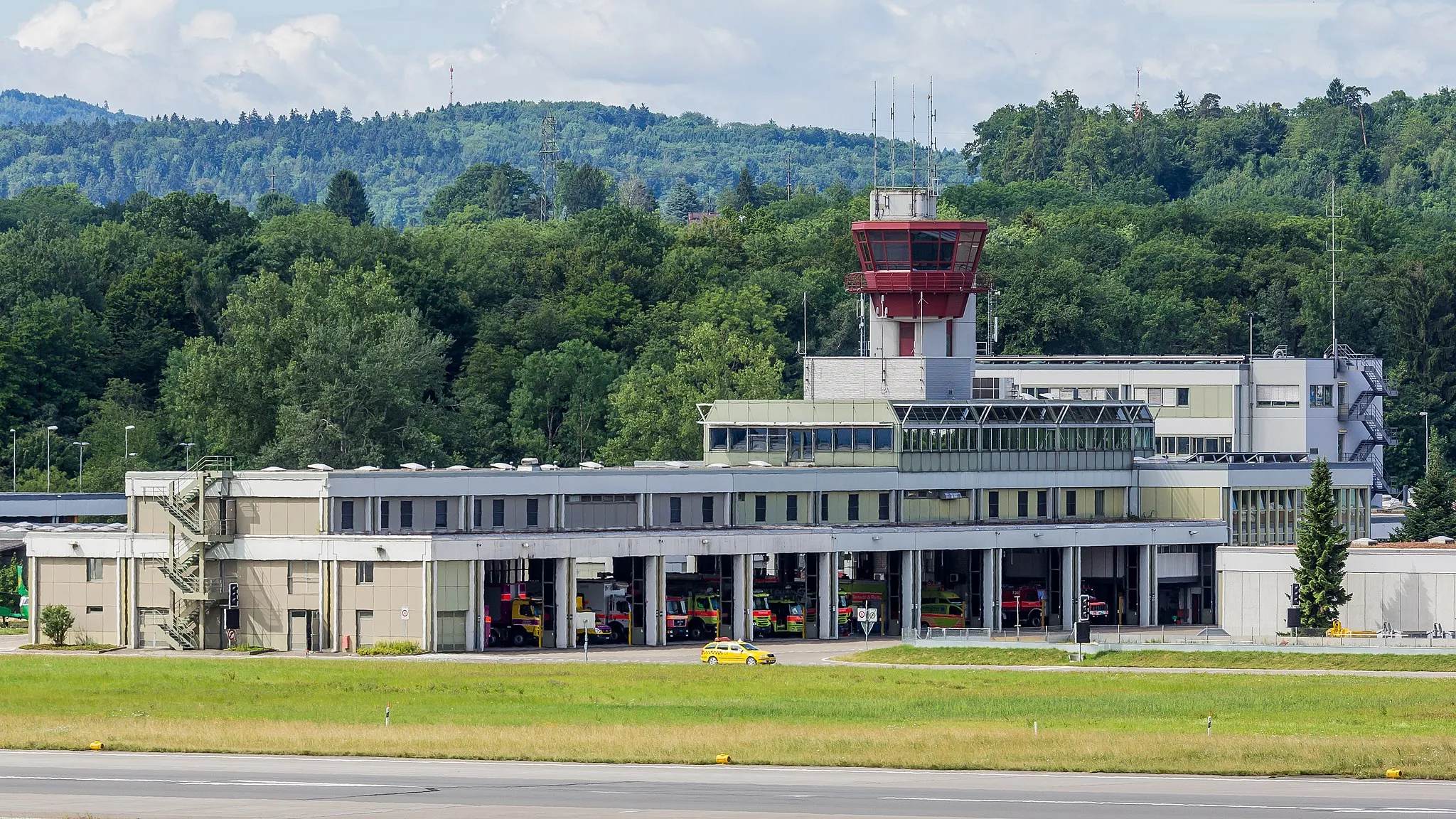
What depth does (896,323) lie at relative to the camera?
451 ft

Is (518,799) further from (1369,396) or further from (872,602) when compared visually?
(1369,396)

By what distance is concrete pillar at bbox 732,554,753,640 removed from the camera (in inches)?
4592

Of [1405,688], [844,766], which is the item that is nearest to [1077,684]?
[1405,688]

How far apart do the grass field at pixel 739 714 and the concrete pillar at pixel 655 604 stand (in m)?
15.6

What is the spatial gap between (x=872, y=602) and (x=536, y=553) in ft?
72.7

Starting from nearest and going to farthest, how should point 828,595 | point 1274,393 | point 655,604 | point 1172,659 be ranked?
point 1172,659 < point 655,604 < point 828,595 < point 1274,393

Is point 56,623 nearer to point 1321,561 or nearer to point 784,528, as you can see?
point 784,528

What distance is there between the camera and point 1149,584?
129m

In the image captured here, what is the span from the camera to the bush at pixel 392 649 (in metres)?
105

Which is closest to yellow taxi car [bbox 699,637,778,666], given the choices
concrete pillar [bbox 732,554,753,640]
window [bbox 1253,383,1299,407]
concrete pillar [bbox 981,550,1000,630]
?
concrete pillar [bbox 732,554,753,640]

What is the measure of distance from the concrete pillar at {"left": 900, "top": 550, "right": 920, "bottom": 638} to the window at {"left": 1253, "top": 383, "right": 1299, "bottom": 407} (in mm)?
51375

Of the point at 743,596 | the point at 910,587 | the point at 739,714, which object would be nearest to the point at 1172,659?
the point at 743,596

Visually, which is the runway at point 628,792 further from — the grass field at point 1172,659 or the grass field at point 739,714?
the grass field at point 1172,659

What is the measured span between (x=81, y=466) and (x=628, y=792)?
12398 centimetres
